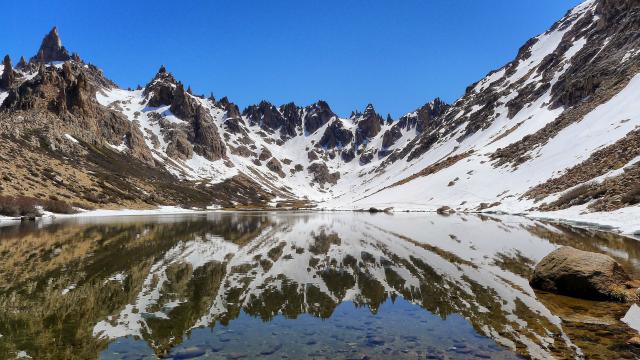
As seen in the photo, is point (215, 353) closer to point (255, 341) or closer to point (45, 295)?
point (255, 341)

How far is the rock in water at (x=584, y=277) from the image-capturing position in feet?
55.6

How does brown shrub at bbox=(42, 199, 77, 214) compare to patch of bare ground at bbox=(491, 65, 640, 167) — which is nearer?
brown shrub at bbox=(42, 199, 77, 214)

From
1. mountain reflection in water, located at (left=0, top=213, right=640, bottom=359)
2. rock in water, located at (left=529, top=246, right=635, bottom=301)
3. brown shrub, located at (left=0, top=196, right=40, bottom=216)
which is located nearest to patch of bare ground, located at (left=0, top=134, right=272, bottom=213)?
brown shrub, located at (left=0, top=196, right=40, bottom=216)

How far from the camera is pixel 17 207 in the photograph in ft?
261

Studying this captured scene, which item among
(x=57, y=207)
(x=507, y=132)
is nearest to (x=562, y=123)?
(x=507, y=132)

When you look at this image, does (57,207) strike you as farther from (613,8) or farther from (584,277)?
(613,8)

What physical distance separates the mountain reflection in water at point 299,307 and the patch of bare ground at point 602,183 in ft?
58.0

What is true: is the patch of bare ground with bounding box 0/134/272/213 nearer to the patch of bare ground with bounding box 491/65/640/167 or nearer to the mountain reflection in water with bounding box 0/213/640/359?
the mountain reflection in water with bounding box 0/213/640/359

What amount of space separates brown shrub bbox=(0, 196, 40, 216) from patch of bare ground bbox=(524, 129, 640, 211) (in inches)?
3596

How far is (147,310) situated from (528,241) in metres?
30.6

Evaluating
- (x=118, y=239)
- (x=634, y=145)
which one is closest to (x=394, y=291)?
(x=118, y=239)

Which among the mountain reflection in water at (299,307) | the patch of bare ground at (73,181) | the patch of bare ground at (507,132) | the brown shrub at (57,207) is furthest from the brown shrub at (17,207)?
the patch of bare ground at (507,132)

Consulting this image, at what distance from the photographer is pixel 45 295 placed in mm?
18281

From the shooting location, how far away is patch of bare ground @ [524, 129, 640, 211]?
47.3 meters
